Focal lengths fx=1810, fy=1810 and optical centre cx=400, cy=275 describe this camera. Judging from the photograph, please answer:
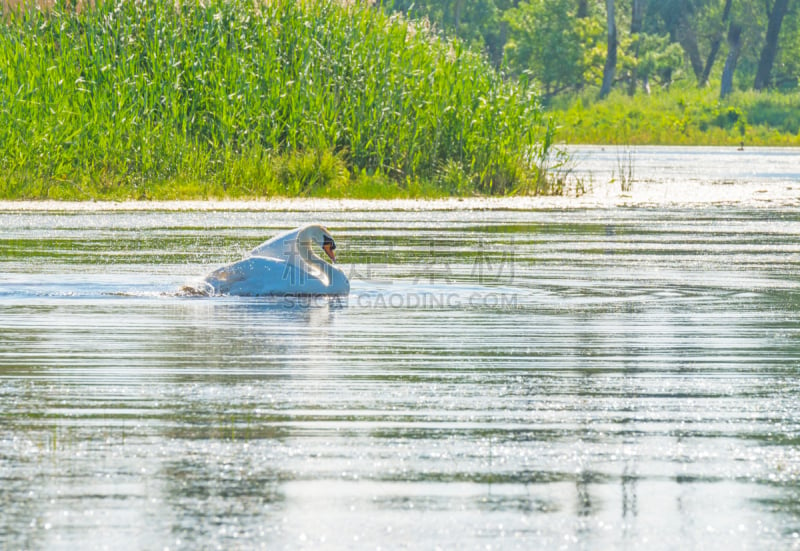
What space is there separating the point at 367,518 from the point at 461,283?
878 cm

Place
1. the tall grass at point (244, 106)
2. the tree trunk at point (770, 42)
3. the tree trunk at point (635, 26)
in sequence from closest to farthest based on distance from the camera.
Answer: the tall grass at point (244, 106) → the tree trunk at point (770, 42) → the tree trunk at point (635, 26)

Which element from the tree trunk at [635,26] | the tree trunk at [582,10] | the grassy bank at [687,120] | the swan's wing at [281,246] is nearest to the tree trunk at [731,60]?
the grassy bank at [687,120]

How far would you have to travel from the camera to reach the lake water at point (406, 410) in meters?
5.67

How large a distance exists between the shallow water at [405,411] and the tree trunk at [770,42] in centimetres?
5544

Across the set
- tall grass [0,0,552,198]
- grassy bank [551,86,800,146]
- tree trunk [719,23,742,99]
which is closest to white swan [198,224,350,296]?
tall grass [0,0,552,198]

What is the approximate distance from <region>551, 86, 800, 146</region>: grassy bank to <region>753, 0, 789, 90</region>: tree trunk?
283 centimetres

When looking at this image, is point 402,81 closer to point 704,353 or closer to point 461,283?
point 461,283

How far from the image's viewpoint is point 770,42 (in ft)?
230

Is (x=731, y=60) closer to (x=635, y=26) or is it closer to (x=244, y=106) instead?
(x=635, y=26)

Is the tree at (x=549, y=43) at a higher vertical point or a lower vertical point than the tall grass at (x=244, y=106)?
higher

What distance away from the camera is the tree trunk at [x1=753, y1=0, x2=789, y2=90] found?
68.9m

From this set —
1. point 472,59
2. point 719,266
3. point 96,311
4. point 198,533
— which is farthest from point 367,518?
point 472,59

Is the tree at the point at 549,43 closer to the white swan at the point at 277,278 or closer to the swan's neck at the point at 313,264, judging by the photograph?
the swan's neck at the point at 313,264

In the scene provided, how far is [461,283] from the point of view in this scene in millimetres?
14422
